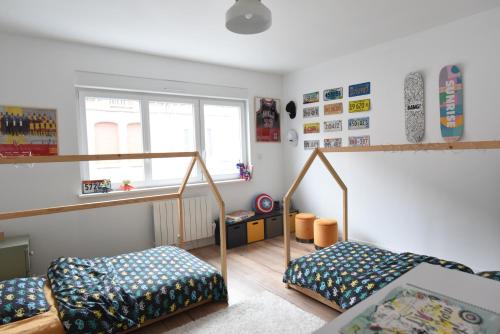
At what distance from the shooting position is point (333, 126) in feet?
13.0

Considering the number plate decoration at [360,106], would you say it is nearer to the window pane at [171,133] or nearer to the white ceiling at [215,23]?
the white ceiling at [215,23]

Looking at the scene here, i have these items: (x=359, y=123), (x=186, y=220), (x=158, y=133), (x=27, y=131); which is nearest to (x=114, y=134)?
(x=158, y=133)

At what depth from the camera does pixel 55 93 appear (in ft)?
9.75

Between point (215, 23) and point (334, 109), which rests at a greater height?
point (215, 23)

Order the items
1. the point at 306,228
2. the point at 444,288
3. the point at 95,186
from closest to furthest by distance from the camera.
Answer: the point at 444,288
the point at 95,186
the point at 306,228

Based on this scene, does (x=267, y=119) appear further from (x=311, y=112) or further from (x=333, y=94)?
(x=333, y=94)

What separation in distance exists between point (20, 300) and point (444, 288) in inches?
91.7

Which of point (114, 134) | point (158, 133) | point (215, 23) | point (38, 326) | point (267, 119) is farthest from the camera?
point (267, 119)

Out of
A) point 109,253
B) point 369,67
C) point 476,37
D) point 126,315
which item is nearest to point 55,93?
point 109,253

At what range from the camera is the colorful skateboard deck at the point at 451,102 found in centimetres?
284

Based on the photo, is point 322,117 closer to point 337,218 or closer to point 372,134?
point 372,134

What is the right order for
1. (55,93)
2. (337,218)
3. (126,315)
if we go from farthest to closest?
(337,218), (55,93), (126,315)

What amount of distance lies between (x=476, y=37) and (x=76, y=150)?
12.5ft

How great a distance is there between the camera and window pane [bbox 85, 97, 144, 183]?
3275 millimetres
